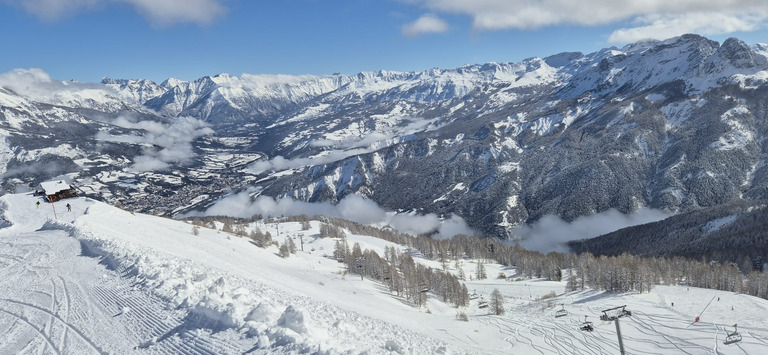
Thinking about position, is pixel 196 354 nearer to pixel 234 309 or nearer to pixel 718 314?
pixel 234 309

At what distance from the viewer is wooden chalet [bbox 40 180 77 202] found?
96.6 m

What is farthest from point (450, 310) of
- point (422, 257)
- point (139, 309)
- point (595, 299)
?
point (422, 257)

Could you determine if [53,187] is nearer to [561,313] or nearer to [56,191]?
[56,191]

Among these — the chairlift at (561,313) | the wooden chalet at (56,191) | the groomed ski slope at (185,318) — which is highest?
the wooden chalet at (56,191)

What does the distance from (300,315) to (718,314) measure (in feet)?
299

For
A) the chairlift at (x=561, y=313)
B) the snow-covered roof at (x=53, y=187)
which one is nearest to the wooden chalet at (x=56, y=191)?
the snow-covered roof at (x=53, y=187)

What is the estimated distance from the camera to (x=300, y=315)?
22.1 meters

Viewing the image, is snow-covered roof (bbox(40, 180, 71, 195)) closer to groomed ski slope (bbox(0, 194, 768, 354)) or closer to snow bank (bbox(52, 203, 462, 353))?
groomed ski slope (bbox(0, 194, 768, 354))

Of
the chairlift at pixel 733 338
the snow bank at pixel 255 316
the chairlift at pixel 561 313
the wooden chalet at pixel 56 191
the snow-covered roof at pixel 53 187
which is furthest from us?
the snow-covered roof at pixel 53 187

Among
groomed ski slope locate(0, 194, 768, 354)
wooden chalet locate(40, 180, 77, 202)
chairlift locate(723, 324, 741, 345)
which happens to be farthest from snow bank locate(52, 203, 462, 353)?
wooden chalet locate(40, 180, 77, 202)

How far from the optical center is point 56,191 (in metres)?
98.2

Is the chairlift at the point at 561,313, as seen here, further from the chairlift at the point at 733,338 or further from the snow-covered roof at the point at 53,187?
the snow-covered roof at the point at 53,187

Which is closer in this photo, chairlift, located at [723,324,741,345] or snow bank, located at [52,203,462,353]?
snow bank, located at [52,203,462,353]

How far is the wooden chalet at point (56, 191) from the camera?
9660 centimetres
